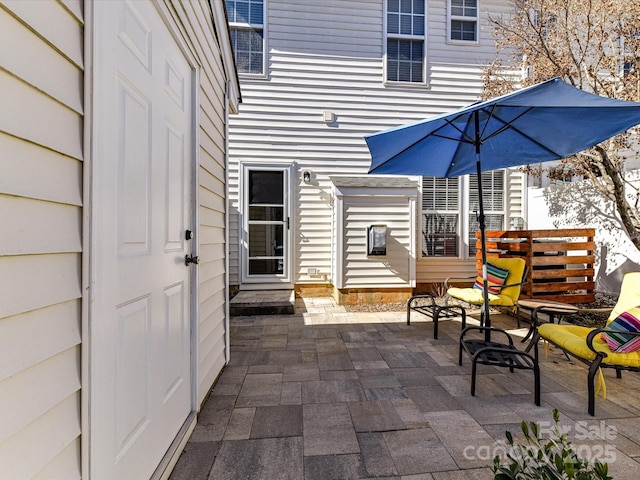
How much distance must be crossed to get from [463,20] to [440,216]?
3710 mm

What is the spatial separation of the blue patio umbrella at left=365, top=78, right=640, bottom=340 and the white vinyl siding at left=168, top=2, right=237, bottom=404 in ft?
4.77

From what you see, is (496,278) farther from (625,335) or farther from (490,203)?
(490,203)

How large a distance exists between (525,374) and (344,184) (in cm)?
338

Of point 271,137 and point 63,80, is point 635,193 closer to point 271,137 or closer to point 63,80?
point 271,137

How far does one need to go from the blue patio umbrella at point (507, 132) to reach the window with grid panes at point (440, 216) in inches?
76.5

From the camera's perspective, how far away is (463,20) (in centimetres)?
578

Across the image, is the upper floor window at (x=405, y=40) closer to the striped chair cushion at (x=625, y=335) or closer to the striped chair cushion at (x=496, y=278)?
the striped chair cushion at (x=496, y=278)

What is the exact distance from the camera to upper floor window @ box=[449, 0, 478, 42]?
5.75 m

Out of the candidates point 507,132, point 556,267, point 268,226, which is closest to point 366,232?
point 268,226

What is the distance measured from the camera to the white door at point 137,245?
1148 millimetres

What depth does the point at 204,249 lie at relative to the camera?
94.3 inches

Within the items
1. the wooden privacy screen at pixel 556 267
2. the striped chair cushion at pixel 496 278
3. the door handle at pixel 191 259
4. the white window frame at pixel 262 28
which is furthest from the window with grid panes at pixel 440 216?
the door handle at pixel 191 259

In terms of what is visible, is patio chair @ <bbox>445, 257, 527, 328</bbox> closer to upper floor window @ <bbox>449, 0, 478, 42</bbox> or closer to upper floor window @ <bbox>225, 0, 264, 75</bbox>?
upper floor window @ <bbox>449, 0, 478, 42</bbox>

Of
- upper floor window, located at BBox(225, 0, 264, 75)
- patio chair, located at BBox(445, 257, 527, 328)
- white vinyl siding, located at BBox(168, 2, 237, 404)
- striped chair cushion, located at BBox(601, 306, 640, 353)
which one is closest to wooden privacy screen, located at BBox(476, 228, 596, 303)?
patio chair, located at BBox(445, 257, 527, 328)
